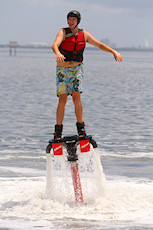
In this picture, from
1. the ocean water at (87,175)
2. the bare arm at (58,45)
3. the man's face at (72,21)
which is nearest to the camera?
the bare arm at (58,45)

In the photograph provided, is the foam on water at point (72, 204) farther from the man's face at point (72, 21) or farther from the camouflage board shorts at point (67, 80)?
the man's face at point (72, 21)

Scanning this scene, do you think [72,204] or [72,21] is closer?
[72,21]

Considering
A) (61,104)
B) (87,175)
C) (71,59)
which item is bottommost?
(87,175)

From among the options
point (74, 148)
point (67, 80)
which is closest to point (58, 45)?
point (67, 80)

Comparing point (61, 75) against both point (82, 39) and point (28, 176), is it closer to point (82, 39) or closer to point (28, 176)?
point (82, 39)

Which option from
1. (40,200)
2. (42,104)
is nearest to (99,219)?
(40,200)

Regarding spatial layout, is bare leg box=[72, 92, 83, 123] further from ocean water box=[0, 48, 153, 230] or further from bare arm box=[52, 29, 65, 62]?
ocean water box=[0, 48, 153, 230]

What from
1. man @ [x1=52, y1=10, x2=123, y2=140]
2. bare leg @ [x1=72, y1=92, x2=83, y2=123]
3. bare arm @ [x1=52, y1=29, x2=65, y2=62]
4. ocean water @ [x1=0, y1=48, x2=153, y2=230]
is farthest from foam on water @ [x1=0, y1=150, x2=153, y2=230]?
bare arm @ [x1=52, y1=29, x2=65, y2=62]

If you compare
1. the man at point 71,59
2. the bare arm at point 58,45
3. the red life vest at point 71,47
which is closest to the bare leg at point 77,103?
the man at point 71,59

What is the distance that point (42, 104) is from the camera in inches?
1022

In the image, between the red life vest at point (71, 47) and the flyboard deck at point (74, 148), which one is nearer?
the red life vest at point (71, 47)

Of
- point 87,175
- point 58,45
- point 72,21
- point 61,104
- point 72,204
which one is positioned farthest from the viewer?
point 87,175

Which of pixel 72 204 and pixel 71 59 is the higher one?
pixel 71 59

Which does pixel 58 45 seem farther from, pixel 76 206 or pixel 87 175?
pixel 87 175
